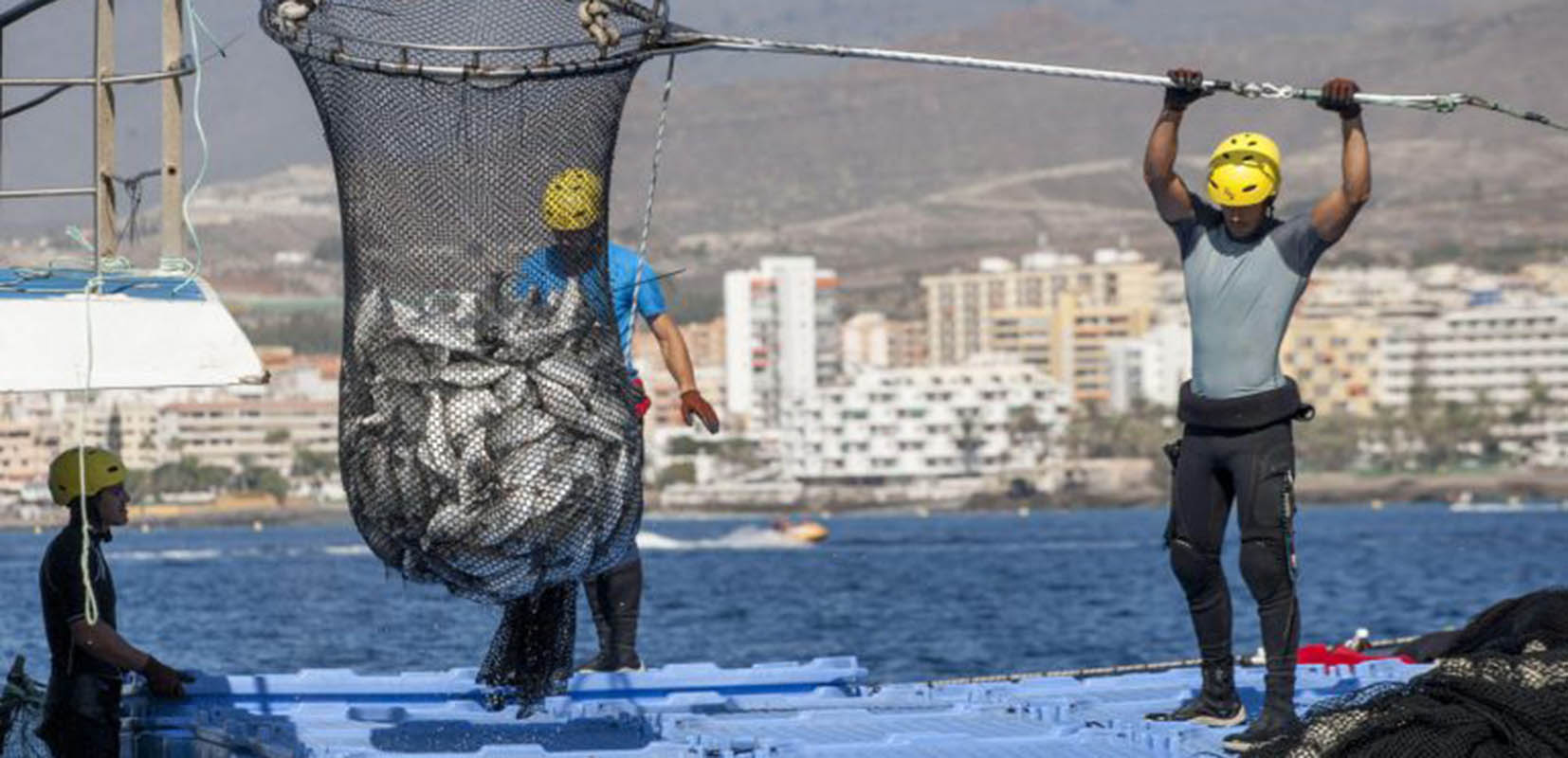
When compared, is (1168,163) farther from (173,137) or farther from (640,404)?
(173,137)

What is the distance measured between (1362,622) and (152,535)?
126m

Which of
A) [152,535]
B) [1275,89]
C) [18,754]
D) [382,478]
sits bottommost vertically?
[152,535]

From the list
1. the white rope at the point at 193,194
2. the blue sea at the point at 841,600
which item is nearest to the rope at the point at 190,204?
the white rope at the point at 193,194

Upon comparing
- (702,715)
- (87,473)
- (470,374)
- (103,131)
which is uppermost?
(103,131)

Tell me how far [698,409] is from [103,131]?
240 cm

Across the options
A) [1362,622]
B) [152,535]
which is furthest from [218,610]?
[152,535]

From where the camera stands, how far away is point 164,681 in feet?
37.3

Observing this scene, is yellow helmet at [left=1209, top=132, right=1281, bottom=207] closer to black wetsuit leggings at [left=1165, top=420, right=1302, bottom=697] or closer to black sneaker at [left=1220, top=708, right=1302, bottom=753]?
black wetsuit leggings at [left=1165, top=420, right=1302, bottom=697]

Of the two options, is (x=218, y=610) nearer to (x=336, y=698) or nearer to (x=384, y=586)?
(x=384, y=586)

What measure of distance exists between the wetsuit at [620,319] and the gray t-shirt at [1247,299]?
6.46 feet

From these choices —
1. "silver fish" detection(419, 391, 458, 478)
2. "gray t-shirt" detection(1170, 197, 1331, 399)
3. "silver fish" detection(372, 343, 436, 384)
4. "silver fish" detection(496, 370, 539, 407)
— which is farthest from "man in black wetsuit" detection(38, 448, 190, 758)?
"gray t-shirt" detection(1170, 197, 1331, 399)

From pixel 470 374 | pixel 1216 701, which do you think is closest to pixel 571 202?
pixel 470 374

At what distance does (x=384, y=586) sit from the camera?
78312mm

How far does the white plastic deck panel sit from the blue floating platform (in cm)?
126
